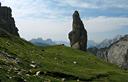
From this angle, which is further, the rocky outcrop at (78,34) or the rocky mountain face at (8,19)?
the rocky outcrop at (78,34)

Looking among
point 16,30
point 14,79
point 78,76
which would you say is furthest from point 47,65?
point 16,30

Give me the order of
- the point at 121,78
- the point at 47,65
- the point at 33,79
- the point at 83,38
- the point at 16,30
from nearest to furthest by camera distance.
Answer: the point at 33,79, the point at 47,65, the point at 121,78, the point at 16,30, the point at 83,38

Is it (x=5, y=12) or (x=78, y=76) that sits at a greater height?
(x=5, y=12)

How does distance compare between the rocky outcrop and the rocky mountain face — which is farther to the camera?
the rocky outcrop

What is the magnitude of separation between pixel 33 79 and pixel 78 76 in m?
15.0

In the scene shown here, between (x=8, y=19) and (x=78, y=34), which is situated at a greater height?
(x=8, y=19)

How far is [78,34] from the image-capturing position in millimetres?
156875

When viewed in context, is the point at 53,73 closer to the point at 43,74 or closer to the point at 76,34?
the point at 43,74

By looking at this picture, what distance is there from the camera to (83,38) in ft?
515

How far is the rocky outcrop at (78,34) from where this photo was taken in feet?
515

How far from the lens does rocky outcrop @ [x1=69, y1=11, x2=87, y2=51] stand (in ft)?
515

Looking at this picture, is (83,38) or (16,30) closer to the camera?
(16,30)

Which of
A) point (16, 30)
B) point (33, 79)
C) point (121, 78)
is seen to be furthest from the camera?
point (16, 30)

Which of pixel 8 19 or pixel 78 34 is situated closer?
pixel 8 19
